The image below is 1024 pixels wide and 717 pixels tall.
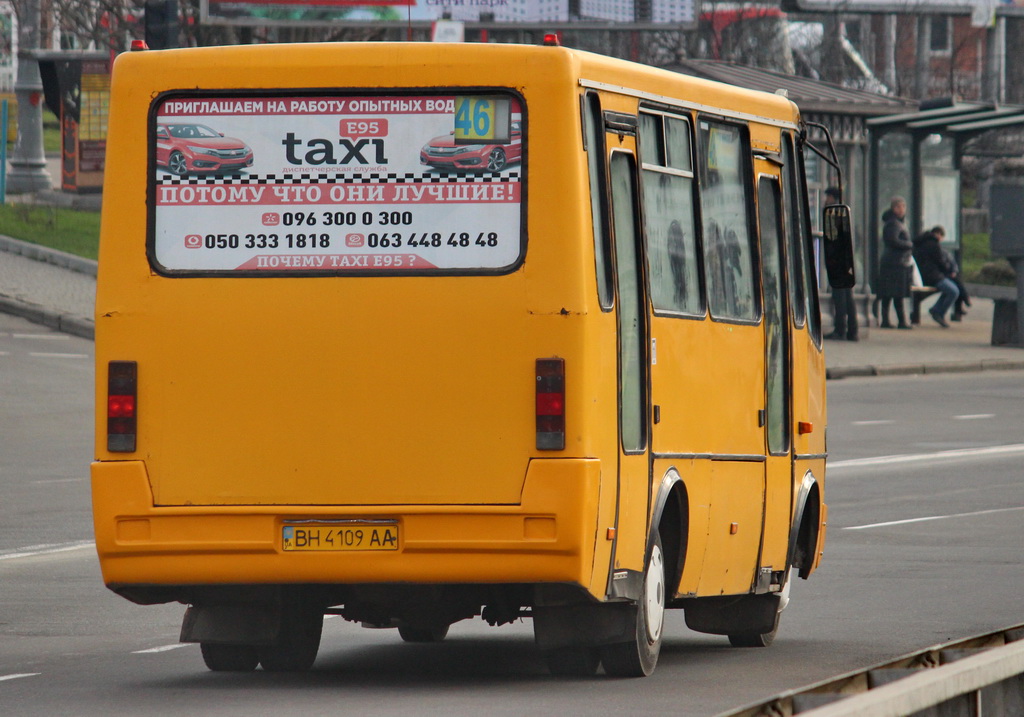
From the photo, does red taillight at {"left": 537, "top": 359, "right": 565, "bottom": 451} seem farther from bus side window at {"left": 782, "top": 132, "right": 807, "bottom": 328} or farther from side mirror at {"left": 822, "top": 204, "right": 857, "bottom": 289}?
side mirror at {"left": 822, "top": 204, "right": 857, "bottom": 289}

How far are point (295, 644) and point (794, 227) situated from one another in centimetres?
336

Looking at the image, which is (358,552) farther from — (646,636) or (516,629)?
(516,629)

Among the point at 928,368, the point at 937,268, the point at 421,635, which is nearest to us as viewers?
the point at 421,635

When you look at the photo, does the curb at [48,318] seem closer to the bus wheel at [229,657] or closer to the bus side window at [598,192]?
the bus wheel at [229,657]

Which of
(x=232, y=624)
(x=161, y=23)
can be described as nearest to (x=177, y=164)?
(x=232, y=624)

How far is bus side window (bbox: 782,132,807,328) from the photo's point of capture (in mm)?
10805

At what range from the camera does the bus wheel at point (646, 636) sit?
891 centimetres

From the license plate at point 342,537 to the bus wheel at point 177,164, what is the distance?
1.45 metres

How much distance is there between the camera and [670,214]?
365 inches

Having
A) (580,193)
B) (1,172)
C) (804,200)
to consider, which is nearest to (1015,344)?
(1,172)

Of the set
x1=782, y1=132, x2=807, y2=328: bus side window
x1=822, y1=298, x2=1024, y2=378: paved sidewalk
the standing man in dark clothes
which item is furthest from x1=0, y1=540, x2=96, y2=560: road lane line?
the standing man in dark clothes

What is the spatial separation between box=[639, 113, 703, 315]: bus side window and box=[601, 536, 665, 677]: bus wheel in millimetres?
1033

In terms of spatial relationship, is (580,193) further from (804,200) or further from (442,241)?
(804,200)

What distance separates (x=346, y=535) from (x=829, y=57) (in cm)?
5256
